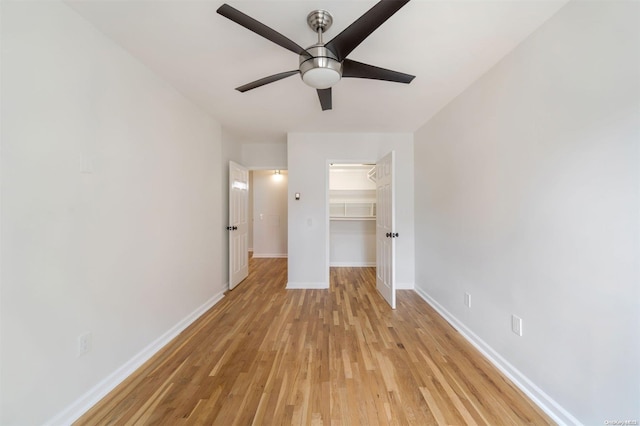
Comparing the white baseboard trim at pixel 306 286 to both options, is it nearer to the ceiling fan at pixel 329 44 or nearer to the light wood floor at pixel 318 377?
the light wood floor at pixel 318 377

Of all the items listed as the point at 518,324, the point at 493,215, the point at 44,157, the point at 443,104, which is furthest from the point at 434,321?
the point at 44,157

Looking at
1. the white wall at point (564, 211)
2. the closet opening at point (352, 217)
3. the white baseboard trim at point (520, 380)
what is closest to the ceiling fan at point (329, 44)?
the white wall at point (564, 211)

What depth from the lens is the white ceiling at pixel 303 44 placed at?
4.73ft

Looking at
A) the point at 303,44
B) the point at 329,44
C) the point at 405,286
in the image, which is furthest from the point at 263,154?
the point at 405,286

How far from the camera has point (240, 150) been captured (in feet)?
14.3

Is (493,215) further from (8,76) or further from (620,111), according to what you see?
(8,76)

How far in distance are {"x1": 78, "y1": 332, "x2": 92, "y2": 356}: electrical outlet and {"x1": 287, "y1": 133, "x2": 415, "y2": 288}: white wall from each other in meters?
2.51

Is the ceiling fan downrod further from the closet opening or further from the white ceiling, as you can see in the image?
the closet opening

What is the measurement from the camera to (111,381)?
1695 millimetres

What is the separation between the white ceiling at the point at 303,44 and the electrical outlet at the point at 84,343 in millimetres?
2077

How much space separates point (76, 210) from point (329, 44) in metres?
1.89

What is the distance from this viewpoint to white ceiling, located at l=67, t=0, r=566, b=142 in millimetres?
1440

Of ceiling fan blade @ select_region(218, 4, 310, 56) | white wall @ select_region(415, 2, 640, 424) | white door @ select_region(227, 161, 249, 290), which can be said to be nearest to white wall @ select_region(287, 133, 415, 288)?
white door @ select_region(227, 161, 249, 290)

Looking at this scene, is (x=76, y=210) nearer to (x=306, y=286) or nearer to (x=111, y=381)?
(x=111, y=381)
